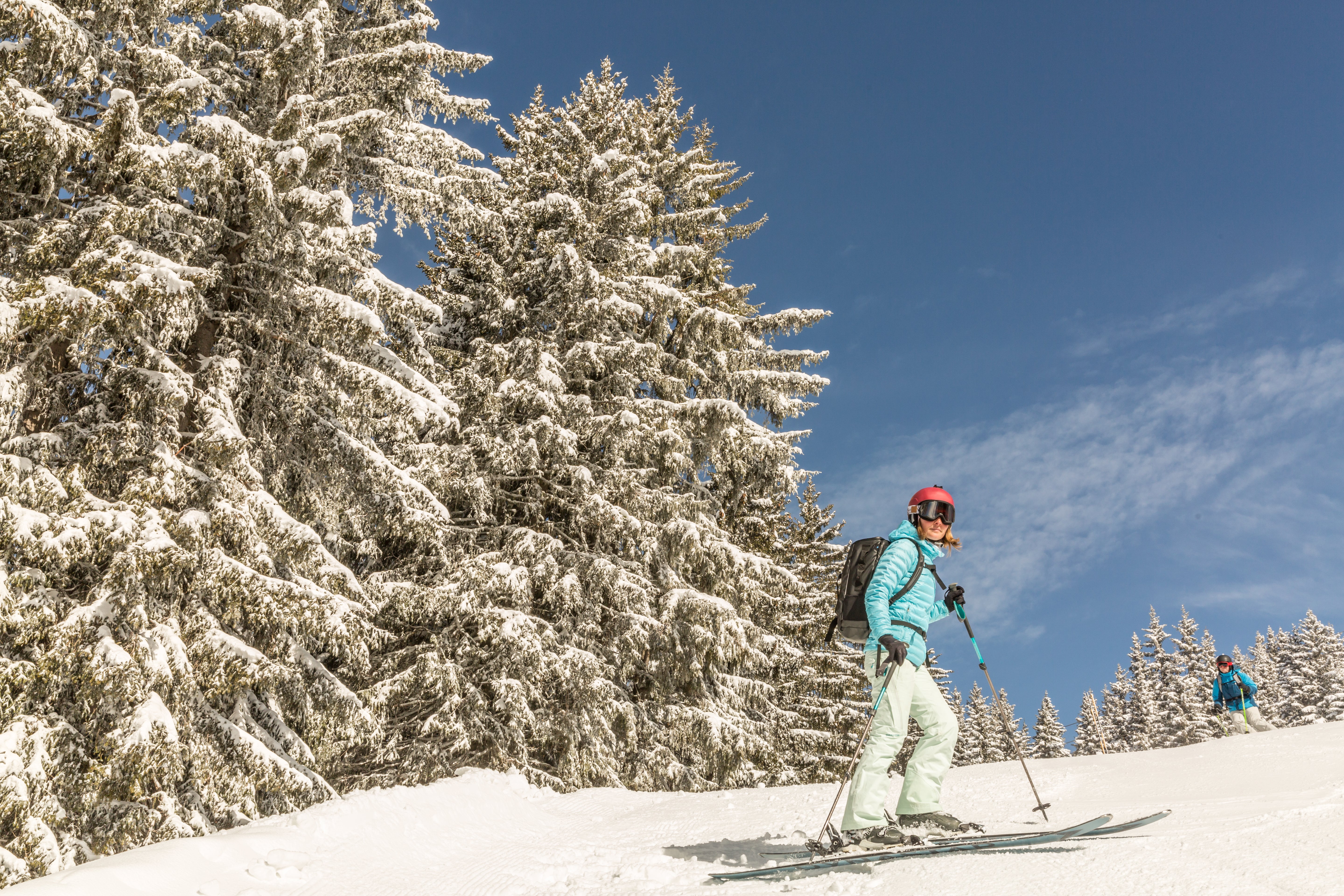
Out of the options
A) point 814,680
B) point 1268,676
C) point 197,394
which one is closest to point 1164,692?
point 1268,676

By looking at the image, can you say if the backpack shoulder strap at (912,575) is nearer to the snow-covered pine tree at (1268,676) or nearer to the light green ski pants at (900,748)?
the light green ski pants at (900,748)

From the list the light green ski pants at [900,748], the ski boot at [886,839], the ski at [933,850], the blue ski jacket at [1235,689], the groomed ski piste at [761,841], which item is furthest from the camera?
the blue ski jacket at [1235,689]

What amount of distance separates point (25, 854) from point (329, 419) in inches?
214

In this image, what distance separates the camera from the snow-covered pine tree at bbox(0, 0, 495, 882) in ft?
24.1

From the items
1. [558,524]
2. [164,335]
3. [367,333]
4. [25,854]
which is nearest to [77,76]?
[164,335]

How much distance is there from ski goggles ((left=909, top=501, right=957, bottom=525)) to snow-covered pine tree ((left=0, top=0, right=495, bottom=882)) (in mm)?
6401

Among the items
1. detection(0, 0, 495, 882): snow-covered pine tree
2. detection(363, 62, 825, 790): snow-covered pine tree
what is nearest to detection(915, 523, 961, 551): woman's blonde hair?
detection(0, 0, 495, 882): snow-covered pine tree

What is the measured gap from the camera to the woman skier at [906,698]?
16.6 ft

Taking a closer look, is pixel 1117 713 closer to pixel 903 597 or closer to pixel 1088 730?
pixel 1088 730

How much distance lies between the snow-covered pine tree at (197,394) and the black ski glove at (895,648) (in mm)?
6184

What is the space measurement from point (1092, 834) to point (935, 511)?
84.2 inches

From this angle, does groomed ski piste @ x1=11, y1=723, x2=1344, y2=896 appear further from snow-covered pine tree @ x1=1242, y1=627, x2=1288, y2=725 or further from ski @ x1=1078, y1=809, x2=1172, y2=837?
snow-covered pine tree @ x1=1242, y1=627, x2=1288, y2=725

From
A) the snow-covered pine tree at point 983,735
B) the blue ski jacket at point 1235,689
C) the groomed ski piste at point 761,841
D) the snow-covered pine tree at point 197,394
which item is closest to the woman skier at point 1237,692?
the blue ski jacket at point 1235,689

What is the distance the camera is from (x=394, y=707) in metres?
11.8
